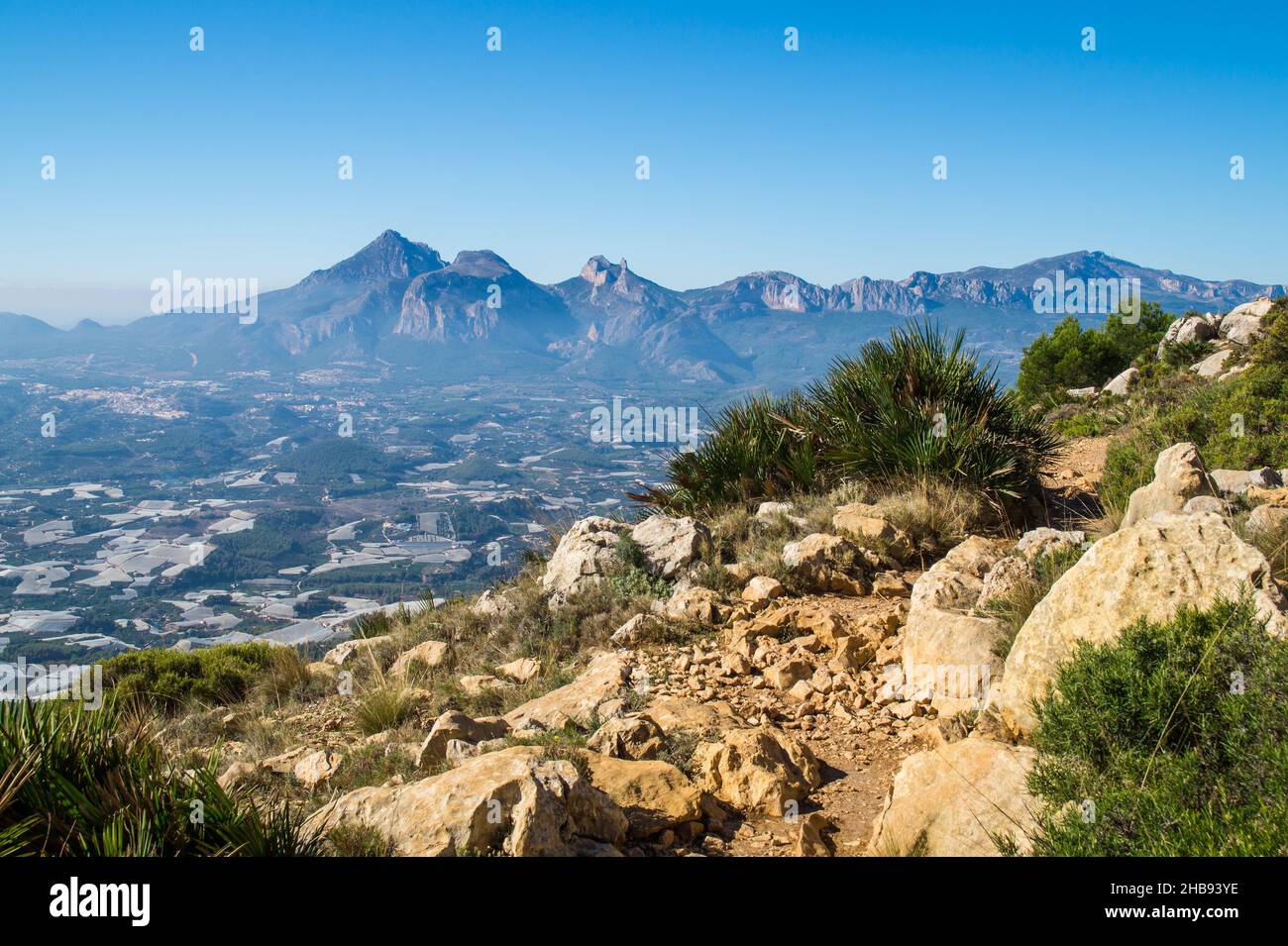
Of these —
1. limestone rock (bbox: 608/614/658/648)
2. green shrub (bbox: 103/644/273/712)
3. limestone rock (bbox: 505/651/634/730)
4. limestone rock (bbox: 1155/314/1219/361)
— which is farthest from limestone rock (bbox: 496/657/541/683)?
limestone rock (bbox: 1155/314/1219/361)

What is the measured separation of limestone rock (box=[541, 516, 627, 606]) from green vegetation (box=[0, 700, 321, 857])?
5044 millimetres

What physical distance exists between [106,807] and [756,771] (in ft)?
9.33

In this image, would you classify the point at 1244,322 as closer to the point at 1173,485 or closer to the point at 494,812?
the point at 1173,485

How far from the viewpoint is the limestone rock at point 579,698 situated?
512cm

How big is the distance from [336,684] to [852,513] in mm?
5549

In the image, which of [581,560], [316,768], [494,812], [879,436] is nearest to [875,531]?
[879,436]

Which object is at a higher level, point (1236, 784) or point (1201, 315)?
point (1201, 315)

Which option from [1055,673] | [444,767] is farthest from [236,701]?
[1055,673]

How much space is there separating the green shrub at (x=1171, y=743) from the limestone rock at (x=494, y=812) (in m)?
1.81

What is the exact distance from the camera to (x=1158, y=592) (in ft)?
12.0

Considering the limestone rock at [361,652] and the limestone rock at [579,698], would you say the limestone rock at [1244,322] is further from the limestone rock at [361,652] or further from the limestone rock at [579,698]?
the limestone rock at [361,652]

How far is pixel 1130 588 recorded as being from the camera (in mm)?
3750

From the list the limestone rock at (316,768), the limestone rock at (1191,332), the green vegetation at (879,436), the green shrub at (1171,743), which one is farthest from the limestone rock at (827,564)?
the limestone rock at (1191,332)
